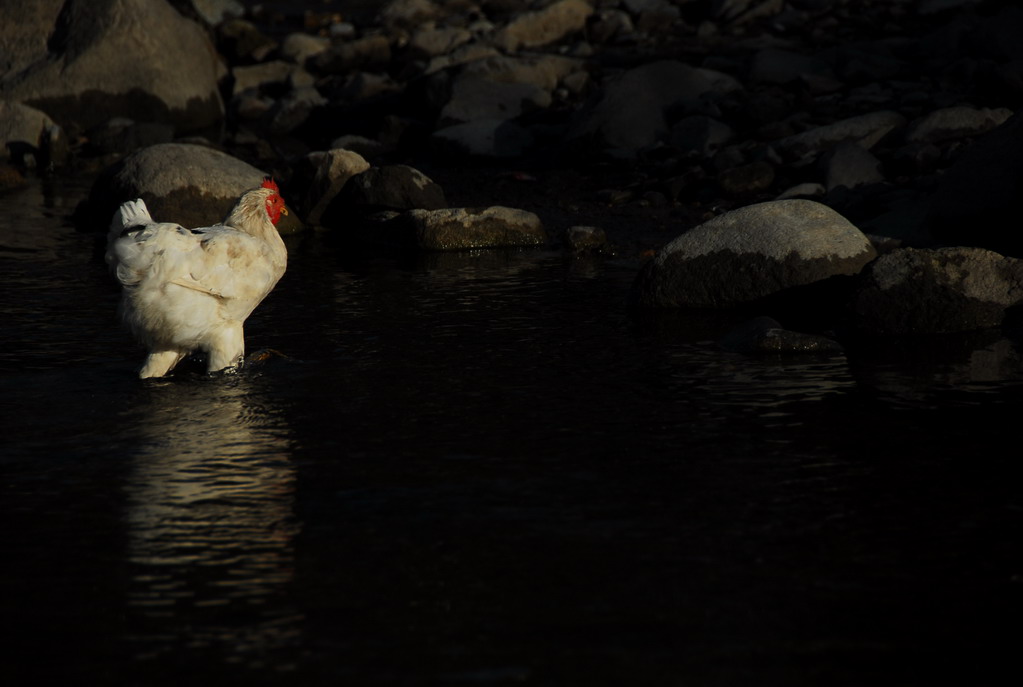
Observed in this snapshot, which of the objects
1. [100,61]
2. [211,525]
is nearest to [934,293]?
[211,525]

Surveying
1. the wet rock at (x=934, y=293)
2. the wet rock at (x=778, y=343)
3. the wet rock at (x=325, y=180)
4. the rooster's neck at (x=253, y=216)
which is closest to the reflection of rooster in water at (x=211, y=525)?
the rooster's neck at (x=253, y=216)

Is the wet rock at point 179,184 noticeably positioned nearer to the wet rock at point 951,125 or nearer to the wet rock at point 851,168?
the wet rock at point 851,168

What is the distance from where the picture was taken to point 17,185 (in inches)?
904

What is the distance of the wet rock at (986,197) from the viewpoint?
14.5 meters

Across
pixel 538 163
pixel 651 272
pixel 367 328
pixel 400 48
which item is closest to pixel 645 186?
pixel 538 163

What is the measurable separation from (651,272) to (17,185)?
13.8 m

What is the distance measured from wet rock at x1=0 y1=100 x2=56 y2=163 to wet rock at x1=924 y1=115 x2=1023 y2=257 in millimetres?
16600

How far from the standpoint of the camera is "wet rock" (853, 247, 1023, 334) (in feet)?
39.9

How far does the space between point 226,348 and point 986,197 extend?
→ 8.50 meters

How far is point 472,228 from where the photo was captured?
17.5 meters

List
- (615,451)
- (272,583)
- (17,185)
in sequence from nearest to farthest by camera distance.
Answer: (272,583), (615,451), (17,185)

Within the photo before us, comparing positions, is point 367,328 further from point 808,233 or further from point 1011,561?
point 1011,561

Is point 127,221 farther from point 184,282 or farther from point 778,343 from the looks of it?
point 778,343

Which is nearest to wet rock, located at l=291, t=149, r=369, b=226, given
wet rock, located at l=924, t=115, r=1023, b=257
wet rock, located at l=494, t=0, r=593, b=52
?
wet rock, located at l=924, t=115, r=1023, b=257
